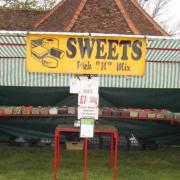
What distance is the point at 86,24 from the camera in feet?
61.3

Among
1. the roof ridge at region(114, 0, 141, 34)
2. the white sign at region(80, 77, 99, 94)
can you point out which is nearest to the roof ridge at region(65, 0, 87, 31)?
the roof ridge at region(114, 0, 141, 34)

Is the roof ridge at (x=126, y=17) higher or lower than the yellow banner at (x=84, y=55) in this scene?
higher

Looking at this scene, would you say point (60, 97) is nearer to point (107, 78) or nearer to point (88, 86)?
point (107, 78)

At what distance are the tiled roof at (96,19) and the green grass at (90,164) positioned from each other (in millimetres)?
7069

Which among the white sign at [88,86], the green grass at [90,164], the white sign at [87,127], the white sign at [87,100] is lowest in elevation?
the green grass at [90,164]

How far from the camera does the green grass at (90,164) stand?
9.07 m

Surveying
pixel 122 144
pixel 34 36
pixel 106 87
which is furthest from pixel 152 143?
pixel 34 36

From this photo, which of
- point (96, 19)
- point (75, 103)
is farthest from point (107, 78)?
point (96, 19)

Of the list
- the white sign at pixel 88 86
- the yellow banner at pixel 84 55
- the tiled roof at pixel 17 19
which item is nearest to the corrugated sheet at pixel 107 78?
the yellow banner at pixel 84 55

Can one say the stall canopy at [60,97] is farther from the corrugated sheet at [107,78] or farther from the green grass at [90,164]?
the green grass at [90,164]

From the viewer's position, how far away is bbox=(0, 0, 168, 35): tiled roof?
1855cm

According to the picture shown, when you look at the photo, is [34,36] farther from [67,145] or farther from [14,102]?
[14,102]

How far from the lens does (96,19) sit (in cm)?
1886

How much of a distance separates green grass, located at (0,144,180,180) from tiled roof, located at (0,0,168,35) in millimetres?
7069
